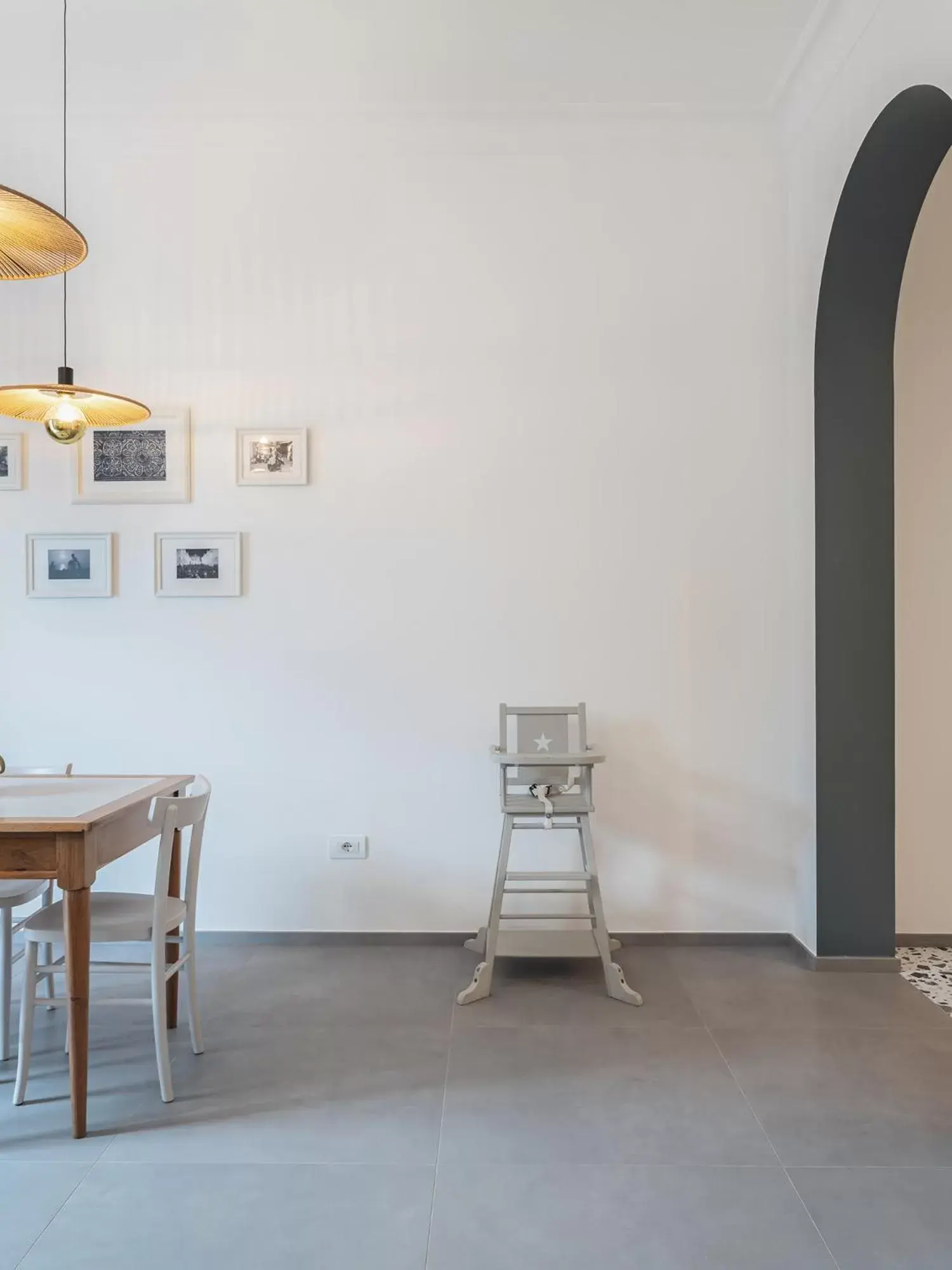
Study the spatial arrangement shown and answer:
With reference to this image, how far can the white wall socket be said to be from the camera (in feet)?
10.9

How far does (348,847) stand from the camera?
331cm

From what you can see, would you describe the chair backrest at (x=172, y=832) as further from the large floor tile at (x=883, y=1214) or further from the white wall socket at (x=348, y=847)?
the large floor tile at (x=883, y=1214)

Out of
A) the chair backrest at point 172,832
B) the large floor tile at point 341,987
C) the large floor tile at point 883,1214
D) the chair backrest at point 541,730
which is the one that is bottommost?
the large floor tile at point 341,987

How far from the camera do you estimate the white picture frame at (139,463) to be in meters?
3.34

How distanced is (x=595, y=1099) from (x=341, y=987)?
107 centimetres

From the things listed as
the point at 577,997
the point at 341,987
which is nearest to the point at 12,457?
the point at 341,987

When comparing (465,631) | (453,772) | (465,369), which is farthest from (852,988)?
(465,369)

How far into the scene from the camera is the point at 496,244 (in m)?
3.33

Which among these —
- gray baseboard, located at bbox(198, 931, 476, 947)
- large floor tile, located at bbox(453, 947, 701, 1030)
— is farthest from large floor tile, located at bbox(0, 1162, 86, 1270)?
gray baseboard, located at bbox(198, 931, 476, 947)

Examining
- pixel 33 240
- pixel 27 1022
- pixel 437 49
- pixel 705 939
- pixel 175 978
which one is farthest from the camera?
pixel 705 939

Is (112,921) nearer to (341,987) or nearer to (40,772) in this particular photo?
(40,772)

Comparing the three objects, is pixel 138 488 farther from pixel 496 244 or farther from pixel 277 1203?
pixel 277 1203

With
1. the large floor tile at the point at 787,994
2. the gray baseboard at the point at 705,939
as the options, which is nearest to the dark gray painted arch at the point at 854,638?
the large floor tile at the point at 787,994

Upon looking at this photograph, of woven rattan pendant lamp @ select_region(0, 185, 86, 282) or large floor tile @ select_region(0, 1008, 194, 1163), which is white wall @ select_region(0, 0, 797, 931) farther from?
woven rattan pendant lamp @ select_region(0, 185, 86, 282)
